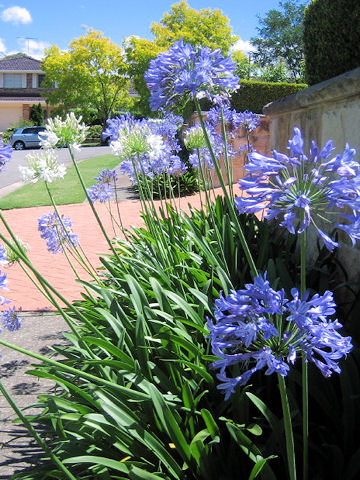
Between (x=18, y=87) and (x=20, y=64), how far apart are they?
10.8ft

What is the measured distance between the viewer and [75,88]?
145 ft

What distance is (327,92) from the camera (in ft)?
11.3

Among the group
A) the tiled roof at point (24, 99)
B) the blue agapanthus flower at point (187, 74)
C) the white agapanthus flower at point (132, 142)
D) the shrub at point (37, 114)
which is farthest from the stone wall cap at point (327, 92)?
the tiled roof at point (24, 99)

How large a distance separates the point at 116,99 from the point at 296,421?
4640 centimetres

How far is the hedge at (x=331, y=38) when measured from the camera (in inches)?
146

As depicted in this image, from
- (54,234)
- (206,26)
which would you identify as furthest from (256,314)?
(206,26)

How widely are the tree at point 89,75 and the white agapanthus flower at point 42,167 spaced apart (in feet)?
129

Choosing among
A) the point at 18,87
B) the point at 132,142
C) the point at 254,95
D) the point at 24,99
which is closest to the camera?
the point at 132,142

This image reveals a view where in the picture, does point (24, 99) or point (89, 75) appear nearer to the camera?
point (89, 75)

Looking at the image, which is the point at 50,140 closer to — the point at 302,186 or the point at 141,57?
the point at 302,186

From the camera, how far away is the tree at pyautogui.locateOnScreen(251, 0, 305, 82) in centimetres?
4722

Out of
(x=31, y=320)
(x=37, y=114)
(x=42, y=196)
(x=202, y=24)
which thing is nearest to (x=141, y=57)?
(x=202, y=24)

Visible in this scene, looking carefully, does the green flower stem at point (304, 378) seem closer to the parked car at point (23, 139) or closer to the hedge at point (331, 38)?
the hedge at point (331, 38)

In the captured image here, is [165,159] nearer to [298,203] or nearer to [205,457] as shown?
[205,457]
